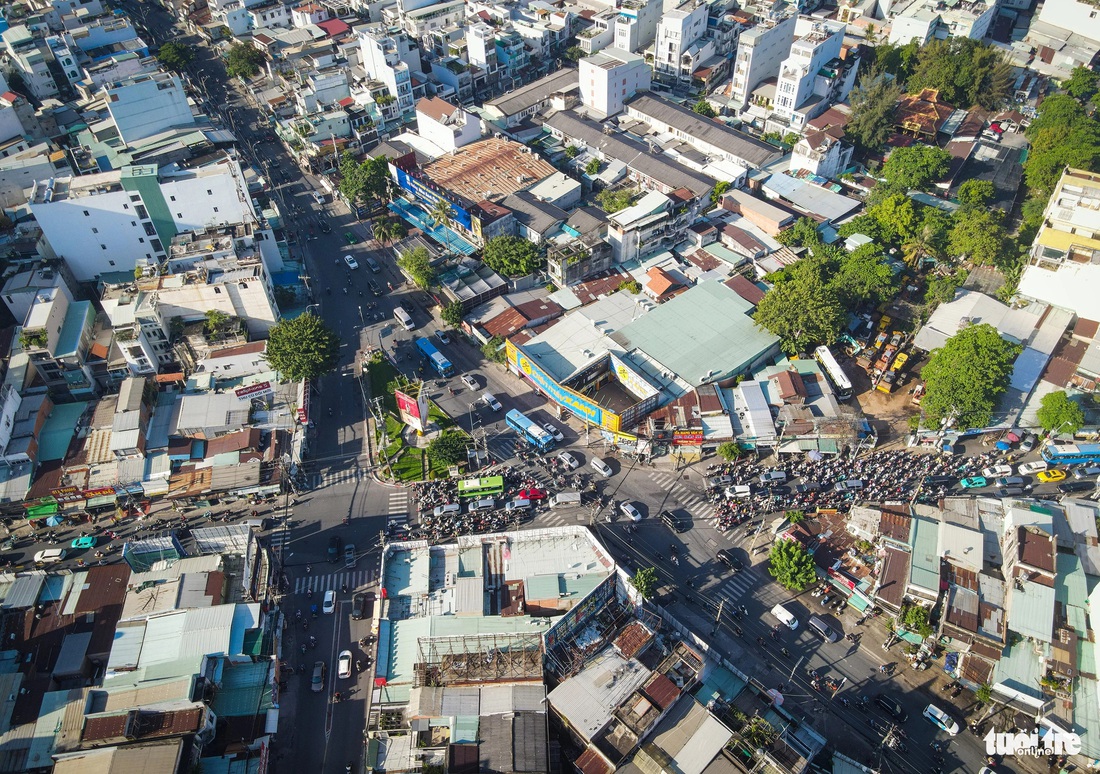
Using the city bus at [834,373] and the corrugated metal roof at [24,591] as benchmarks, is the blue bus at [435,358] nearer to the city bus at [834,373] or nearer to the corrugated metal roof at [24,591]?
the corrugated metal roof at [24,591]

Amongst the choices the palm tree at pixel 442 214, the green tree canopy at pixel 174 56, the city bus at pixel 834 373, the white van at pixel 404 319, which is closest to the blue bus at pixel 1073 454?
the city bus at pixel 834 373

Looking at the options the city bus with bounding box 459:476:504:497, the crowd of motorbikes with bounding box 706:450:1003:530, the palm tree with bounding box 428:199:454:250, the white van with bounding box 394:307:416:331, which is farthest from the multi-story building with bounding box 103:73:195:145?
the crowd of motorbikes with bounding box 706:450:1003:530

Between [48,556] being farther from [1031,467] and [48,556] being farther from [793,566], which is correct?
[1031,467]

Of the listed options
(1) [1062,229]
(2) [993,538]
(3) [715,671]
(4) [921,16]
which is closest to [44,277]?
(3) [715,671]

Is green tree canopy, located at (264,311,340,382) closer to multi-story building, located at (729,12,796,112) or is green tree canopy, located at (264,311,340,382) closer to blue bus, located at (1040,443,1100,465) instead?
blue bus, located at (1040,443,1100,465)

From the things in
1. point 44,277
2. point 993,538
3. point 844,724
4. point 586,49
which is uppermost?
point 586,49

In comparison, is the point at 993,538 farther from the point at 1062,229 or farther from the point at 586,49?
the point at 586,49
